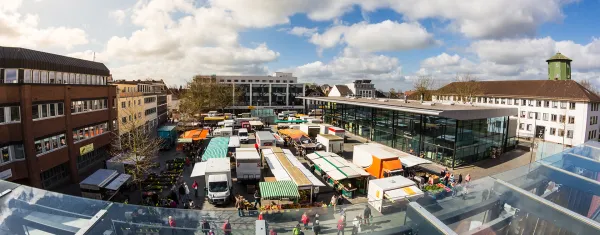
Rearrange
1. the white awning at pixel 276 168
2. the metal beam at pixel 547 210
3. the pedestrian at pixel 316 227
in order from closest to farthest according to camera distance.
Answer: the metal beam at pixel 547 210 → the pedestrian at pixel 316 227 → the white awning at pixel 276 168

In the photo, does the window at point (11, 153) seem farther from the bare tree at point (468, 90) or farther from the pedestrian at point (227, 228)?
the bare tree at point (468, 90)

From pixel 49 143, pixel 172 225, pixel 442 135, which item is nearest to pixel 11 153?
pixel 49 143

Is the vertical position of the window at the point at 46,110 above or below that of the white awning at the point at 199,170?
above

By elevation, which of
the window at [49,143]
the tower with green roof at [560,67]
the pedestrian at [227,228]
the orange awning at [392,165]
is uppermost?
the tower with green roof at [560,67]

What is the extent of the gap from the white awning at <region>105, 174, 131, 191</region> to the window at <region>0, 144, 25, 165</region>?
6024 millimetres

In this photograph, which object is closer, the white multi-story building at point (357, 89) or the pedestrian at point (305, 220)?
the pedestrian at point (305, 220)

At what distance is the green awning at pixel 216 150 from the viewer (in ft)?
82.8

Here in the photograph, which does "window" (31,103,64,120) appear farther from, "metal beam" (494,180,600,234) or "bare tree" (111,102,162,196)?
"metal beam" (494,180,600,234)

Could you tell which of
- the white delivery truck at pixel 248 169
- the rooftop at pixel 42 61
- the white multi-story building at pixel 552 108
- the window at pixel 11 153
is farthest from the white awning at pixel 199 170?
the white multi-story building at pixel 552 108

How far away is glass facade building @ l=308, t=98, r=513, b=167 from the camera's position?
28266 mm

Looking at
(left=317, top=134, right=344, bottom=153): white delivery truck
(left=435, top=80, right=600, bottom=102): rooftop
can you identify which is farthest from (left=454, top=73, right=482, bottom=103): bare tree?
(left=317, top=134, right=344, bottom=153): white delivery truck

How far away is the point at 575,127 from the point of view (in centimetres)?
4097

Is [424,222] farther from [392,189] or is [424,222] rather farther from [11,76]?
[11,76]

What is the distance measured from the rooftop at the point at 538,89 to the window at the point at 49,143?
59.9 m
